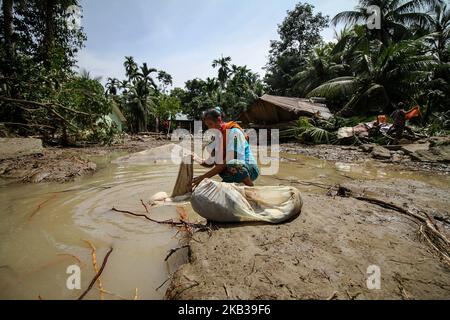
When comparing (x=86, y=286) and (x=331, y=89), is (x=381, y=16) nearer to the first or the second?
(x=331, y=89)

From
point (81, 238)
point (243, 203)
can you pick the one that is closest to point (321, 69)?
point (243, 203)

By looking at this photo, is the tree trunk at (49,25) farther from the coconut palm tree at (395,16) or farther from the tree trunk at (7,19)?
the coconut palm tree at (395,16)

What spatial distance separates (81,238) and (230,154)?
1.70 m

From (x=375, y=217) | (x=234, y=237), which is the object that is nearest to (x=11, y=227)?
(x=234, y=237)

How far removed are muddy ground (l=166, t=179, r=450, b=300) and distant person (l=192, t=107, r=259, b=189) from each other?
75 centimetres

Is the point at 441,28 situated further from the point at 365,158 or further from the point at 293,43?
the point at 365,158

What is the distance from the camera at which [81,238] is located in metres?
2.35

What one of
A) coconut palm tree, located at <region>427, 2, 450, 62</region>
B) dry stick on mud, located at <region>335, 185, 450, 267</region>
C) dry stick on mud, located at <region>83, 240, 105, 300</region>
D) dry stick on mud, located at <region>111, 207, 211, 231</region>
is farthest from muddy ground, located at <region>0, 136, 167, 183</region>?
coconut palm tree, located at <region>427, 2, 450, 62</region>

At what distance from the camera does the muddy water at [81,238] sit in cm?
166

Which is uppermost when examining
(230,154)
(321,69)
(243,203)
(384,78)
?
(321,69)

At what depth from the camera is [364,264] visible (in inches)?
63.1

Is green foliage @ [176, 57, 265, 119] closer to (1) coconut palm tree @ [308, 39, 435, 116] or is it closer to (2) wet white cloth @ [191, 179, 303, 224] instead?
(1) coconut palm tree @ [308, 39, 435, 116]

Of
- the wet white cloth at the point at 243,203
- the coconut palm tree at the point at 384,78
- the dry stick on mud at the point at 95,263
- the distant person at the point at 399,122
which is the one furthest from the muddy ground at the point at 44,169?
the coconut palm tree at the point at 384,78

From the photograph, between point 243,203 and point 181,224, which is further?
point 181,224
